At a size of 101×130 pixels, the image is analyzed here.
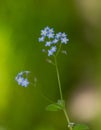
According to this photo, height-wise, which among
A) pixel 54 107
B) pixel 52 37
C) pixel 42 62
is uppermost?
pixel 42 62

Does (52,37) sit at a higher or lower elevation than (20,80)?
higher

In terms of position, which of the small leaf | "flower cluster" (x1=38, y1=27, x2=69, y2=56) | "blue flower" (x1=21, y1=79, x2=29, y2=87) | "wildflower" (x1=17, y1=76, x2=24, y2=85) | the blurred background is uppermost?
the blurred background

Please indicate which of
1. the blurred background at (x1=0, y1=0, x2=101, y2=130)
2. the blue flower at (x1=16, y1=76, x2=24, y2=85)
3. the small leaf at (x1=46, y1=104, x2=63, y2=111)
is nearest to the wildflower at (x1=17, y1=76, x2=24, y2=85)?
the blue flower at (x1=16, y1=76, x2=24, y2=85)

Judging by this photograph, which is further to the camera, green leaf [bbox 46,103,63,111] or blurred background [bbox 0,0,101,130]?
blurred background [bbox 0,0,101,130]

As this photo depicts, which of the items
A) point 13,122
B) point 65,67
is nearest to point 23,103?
point 13,122

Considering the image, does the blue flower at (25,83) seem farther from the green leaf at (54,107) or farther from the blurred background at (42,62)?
the blurred background at (42,62)

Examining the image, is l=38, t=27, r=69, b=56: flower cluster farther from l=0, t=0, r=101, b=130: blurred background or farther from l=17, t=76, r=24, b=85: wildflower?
l=0, t=0, r=101, b=130: blurred background

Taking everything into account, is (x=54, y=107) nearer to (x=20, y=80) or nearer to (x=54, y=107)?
(x=54, y=107)

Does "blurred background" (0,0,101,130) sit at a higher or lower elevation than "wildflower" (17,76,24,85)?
higher

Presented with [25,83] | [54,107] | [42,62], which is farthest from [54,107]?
[42,62]
